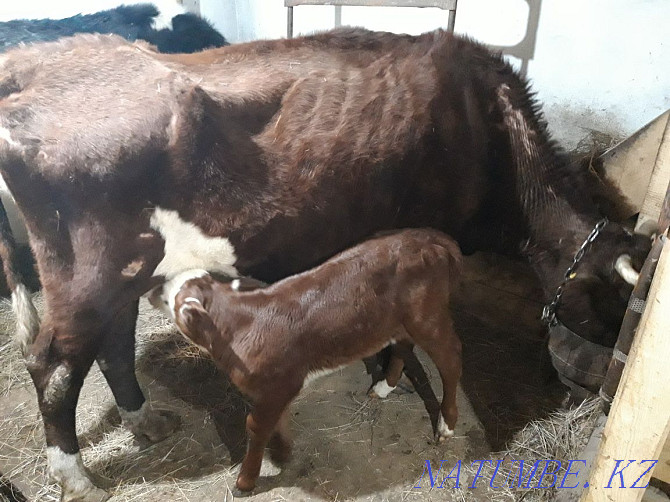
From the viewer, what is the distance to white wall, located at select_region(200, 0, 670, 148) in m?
2.57

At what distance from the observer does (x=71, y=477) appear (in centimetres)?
200

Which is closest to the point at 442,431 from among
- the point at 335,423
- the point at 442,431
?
the point at 442,431

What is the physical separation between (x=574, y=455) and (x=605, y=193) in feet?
3.97

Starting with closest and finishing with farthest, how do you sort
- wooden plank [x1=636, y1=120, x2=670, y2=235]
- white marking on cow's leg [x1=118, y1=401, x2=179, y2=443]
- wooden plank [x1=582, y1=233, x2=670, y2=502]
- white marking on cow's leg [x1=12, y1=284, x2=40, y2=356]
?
wooden plank [x1=582, y1=233, x2=670, y2=502] → white marking on cow's leg [x1=12, y1=284, x2=40, y2=356] → wooden plank [x1=636, y1=120, x2=670, y2=235] → white marking on cow's leg [x1=118, y1=401, x2=179, y2=443]

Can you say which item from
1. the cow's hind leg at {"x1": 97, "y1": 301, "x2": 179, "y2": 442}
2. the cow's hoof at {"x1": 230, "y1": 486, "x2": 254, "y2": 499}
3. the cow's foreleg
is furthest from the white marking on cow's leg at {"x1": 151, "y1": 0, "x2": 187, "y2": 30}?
the cow's hoof at {"x1": 230, "y1": 486, "x2": 254, "y2": 499}

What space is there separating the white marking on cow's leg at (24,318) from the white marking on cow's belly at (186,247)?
1.91ft

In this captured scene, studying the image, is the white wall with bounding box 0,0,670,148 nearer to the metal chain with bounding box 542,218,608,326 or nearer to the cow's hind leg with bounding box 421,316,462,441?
the metal chain with bounding box 542,218,608,326

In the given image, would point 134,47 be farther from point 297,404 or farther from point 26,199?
point 297,404

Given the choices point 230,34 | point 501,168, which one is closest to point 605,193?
point 501,168

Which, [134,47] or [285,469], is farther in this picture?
[285,469]

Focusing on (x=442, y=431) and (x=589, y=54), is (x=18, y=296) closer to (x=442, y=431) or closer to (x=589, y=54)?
(x=442, y=431)

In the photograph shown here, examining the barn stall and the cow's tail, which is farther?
the barn stall

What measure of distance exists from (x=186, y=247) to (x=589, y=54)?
2.34 m

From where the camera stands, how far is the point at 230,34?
4289mm
